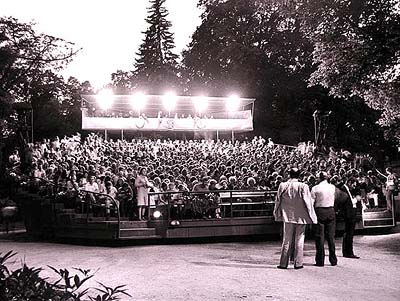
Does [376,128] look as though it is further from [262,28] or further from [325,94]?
[262,28]

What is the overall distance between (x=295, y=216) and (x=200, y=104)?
29.7 m

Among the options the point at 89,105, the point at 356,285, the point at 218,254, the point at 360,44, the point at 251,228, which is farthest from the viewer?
the point at 89,105

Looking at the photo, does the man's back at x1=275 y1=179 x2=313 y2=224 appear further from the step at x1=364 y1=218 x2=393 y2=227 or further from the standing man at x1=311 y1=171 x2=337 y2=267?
the step at x1=364 y1=218 x2=393 y2=227

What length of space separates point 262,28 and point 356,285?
42418mm

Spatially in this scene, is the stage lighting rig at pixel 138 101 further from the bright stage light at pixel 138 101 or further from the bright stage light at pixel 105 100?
the bright stage light at pixel 105 100

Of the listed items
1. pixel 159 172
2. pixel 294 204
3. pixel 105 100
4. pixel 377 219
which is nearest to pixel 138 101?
pixel 105 100

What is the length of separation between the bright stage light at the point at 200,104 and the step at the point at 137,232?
A: 24305 millimetres

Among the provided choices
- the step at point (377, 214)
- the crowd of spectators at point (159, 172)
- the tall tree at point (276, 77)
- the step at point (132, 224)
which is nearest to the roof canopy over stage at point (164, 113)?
the tall tree at point (276, 77)

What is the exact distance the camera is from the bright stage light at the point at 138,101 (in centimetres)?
3916

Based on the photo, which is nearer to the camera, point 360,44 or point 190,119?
point 360,44

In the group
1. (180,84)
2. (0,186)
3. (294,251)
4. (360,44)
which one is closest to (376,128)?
(180,84)

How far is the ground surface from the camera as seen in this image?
8.91 m

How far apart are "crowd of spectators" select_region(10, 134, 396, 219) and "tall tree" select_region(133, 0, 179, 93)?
31.5 m

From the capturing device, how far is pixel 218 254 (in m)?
13.8
